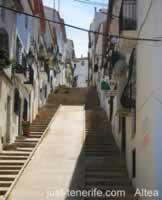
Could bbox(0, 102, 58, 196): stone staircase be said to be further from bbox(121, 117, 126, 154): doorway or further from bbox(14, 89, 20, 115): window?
bbox(121, 117, 126, 154): doorway

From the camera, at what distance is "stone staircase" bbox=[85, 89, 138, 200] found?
13203 millimetres

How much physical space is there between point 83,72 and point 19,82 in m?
48.2

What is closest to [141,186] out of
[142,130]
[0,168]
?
[142,130]

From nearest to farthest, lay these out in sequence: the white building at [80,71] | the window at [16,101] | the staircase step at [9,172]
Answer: the staircase step at [9,172] → the window at [16,101] → the white building at [80,71]

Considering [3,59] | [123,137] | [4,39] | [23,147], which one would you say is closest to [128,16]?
[3,59]

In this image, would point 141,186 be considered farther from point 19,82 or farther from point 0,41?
point 19,82

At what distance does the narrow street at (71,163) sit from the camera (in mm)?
12906

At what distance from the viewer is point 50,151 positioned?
17.5 metres

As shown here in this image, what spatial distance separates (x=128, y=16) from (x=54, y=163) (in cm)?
566

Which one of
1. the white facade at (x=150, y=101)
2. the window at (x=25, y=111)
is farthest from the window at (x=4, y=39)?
the white facade at (x=150, y=101)

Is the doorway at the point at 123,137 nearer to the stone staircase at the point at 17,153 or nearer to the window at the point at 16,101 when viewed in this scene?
the stone staircase at the point at 17,153

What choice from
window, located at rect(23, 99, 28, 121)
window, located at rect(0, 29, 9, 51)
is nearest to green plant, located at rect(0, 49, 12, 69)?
window, located at rect(0, 29, 9, 51)

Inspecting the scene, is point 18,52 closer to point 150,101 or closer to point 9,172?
point 9,172

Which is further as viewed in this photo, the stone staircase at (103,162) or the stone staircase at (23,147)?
the stone staircase at (23,147)
